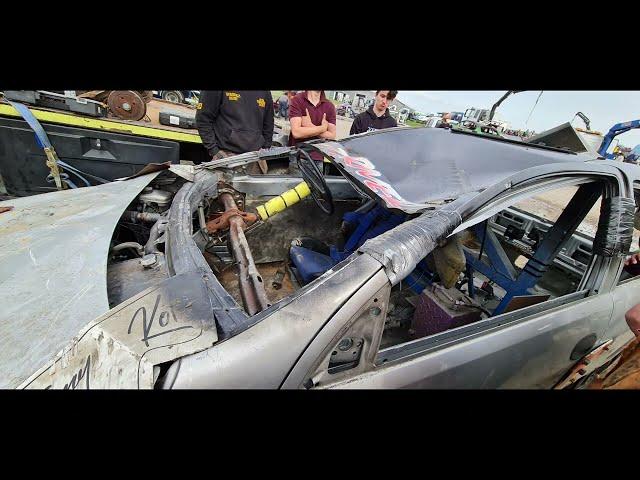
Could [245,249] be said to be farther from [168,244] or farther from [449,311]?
[449,311]

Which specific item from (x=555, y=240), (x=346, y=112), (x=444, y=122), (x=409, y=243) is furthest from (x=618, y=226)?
(x=346, y=112)

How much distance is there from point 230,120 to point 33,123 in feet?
6.62

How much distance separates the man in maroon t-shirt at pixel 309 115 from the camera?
379 cm

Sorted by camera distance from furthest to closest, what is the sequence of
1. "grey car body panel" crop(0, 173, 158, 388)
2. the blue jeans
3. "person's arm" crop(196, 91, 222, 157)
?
the blue jeans → "person's arm" crop(196, 91, 222, 157) → "grey car body panel" crop(0, 173, 158, 388)

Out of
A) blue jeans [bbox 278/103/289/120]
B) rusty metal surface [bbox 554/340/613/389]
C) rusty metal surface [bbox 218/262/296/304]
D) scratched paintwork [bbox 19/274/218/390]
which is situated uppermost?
scratched paintwork [bbox 19/274/218/390]

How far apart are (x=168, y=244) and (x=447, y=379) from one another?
1.41m

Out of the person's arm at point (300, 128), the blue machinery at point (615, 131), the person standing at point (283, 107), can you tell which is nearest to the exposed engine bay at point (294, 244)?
the person's arm at point (300, 128)

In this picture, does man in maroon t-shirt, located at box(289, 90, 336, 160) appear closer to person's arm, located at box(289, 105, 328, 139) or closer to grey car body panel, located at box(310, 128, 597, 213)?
person's arm, located at box(289, 105, 328, 139)

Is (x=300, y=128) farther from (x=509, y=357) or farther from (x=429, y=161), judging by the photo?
(x=509, y=357)

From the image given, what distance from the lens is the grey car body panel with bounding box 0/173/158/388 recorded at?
1063 mm

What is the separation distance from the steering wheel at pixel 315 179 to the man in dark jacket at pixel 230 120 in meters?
1.38

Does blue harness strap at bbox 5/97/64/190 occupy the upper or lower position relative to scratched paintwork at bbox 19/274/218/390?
lower

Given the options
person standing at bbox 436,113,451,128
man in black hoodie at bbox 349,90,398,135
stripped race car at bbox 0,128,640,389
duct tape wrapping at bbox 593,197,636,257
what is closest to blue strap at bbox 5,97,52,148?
stripped race car at bbox 0,128,640,389

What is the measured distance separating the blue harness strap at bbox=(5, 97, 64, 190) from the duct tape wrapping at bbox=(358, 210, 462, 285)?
12.5ft
